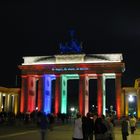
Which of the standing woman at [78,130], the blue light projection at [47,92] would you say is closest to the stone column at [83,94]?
the blue light projection at [47,92]

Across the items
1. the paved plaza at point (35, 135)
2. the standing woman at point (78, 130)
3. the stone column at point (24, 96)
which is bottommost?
the paved plaza at point (35, 135)

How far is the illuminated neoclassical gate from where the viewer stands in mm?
81625

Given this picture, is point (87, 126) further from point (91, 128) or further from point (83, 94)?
point (83, 94)

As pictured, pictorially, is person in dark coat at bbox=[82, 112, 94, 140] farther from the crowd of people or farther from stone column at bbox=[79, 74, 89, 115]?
stone column at bbox=[79, 74, 89, 115]

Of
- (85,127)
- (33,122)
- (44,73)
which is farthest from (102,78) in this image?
(85,127)

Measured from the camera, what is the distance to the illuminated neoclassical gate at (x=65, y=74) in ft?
268

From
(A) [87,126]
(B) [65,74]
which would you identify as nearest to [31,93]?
(B) [65,74]

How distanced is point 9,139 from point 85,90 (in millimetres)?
56188

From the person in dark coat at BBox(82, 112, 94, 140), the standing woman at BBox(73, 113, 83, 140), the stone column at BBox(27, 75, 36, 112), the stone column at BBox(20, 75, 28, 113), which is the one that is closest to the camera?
the standing woman at BBox(73, 113, 83, 140)

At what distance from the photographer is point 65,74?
3307 inches

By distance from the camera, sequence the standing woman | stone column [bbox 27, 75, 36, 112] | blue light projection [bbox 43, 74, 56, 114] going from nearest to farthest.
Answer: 1. the standing woman
2. stone column [bbox 27, 75, 36, 112]
3. blue light projection [bbox 43, 74, 56, 114]

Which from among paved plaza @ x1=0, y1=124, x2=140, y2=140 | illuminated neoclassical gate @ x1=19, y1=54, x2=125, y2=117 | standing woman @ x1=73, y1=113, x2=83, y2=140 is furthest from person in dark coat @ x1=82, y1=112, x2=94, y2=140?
illuminated neoclassical gate @ x1=19, y1=54, x2=125, y2=117

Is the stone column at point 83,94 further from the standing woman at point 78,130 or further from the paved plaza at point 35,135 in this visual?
the standing woman at point 78,130

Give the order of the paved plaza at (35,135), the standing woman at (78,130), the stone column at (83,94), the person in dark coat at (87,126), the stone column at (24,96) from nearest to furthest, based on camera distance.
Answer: the standing woman at (78,130)
the person in dark coat at (87,126)
the paved plaza at (35,135)
the stone column at (83,94)
the stone column at (24,96)
